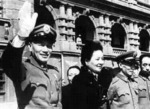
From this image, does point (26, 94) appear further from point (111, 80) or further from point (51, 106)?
point (111, 80)

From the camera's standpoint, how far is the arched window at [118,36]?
58.5 ft

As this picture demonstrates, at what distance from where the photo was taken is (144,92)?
4.50 meters

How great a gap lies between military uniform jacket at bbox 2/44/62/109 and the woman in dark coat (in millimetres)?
554

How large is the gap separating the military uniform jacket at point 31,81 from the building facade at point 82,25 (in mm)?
7808

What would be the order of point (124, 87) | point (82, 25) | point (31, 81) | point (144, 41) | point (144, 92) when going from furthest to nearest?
point (144, 41) → point (82, 25) → point (144, 92) → point (124, 87) → point (31, 81)

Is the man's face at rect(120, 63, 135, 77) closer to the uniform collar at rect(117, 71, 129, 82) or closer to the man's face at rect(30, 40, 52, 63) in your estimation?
the uniform collar at rect(117, 71, 129, 82)

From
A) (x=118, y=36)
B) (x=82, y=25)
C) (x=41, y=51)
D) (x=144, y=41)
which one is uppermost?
(x=82, y=25)

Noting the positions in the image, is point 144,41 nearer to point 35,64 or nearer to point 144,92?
point 144,92

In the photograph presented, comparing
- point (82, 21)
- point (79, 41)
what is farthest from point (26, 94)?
point (82, 21)

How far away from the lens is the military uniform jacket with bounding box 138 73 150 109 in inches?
173

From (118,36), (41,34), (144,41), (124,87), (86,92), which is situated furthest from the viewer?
(144,41)

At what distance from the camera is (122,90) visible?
A: 3.87 meters

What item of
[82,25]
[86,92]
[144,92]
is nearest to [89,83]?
[86,92]

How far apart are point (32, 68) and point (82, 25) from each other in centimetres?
1339
